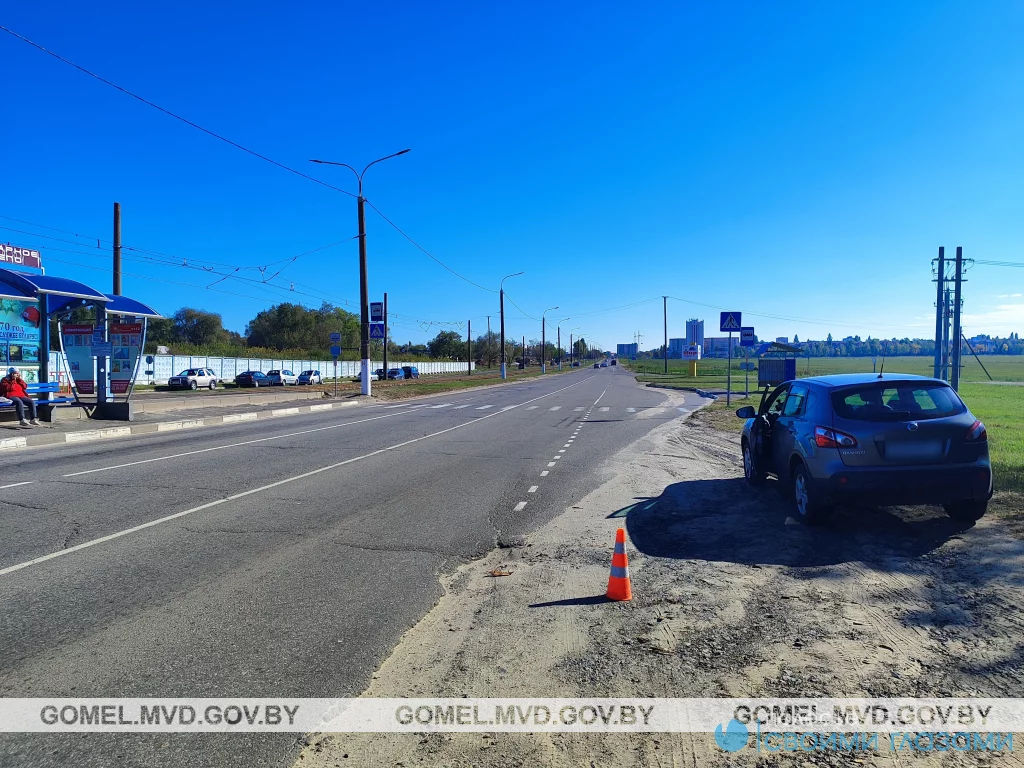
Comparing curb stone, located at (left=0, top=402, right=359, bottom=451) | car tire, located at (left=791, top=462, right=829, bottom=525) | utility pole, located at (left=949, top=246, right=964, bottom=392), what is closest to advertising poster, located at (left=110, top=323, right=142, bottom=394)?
curb stone, located at (left=0, top=402, right=359, bottom=451)

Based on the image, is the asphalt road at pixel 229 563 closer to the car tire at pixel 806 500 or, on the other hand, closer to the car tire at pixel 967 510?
the car tire at pixel 806 500

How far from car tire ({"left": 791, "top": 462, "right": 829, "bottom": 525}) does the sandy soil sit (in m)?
0.15

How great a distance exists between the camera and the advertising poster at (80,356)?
21.0m

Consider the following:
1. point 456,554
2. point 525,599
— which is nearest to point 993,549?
point 525,599

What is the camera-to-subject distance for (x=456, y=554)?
645 cm

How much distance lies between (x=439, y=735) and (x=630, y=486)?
704cm

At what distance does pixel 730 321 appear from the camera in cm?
2533

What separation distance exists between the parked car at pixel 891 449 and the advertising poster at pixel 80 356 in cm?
2122

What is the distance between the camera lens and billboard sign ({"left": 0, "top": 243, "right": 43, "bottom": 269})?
19984 mm

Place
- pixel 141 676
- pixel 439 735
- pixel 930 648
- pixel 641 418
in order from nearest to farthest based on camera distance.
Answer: pixel 439 735
pixel 141 676
pixel 930 648
pixel 641 418

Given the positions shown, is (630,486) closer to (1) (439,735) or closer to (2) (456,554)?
(2) (456,554)

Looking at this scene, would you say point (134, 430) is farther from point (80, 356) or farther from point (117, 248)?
point (117, 248)

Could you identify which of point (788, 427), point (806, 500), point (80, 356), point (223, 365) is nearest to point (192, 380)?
point (223, 365)

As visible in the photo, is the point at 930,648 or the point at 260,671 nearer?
the point at 260,671
